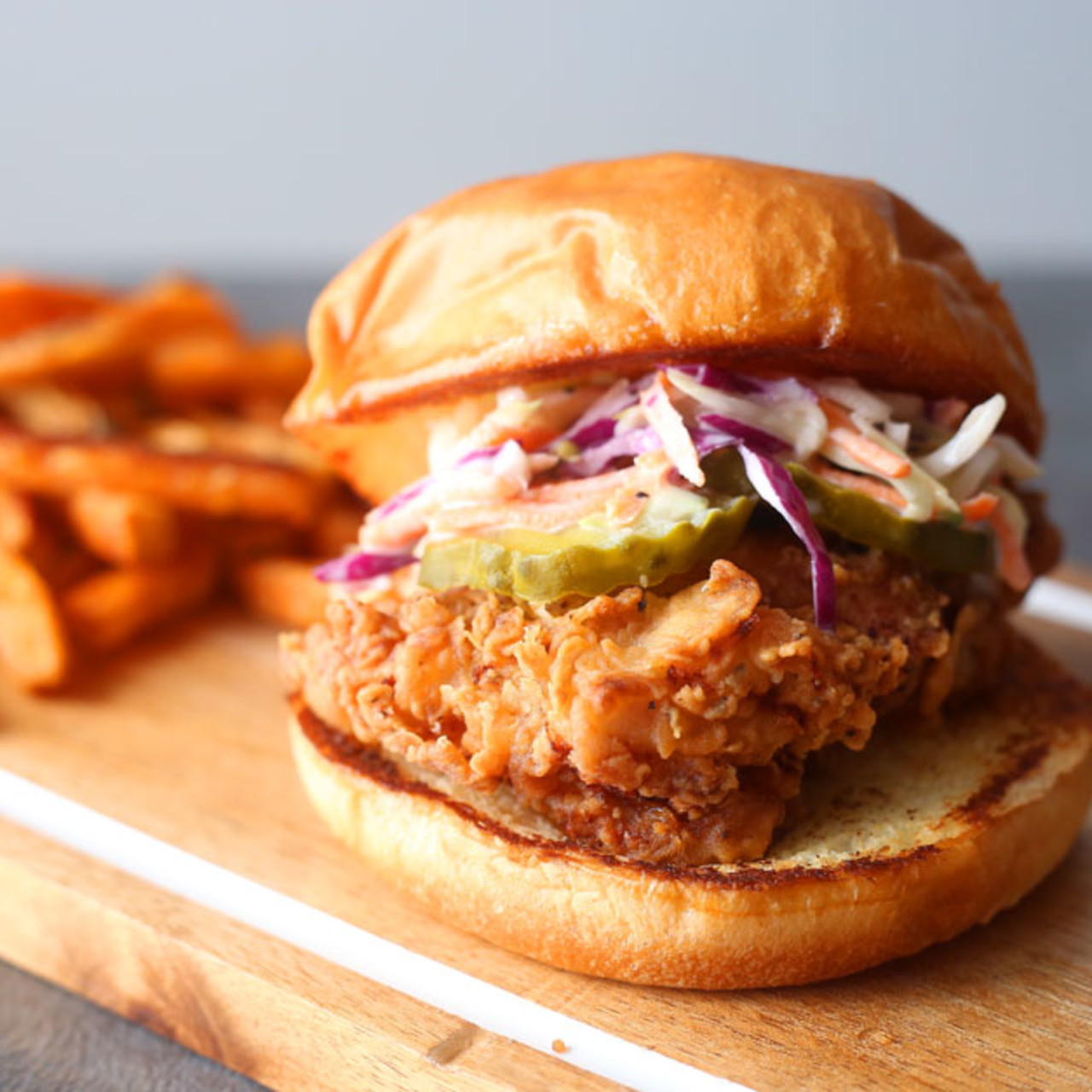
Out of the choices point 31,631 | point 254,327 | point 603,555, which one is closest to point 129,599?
point 31,631

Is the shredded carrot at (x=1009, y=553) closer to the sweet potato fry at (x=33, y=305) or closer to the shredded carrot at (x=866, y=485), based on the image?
the shredded carrot at (x=866, y=485)

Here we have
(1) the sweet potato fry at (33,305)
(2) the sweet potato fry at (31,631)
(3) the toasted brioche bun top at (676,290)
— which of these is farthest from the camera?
(1) the sweet potato fry at (33,305)

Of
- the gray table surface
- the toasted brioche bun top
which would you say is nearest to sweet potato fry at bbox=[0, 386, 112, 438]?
the toasted brioche bun top

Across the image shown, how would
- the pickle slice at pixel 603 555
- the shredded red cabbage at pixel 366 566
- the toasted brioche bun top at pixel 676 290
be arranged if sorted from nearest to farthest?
the pickle slice at pixel 603 555, the toasted brioche bun top at pixel 676 290, the shredded red cabbage at pixel 366 566

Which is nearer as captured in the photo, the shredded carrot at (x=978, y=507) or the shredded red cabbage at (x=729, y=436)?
the shredded red cabbage at (x=729, y=436)

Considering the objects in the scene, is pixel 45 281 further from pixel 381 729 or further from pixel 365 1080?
pixel 365 1080

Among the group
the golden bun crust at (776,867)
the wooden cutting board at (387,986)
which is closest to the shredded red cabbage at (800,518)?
the golden bun crust at (776,867)
